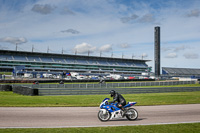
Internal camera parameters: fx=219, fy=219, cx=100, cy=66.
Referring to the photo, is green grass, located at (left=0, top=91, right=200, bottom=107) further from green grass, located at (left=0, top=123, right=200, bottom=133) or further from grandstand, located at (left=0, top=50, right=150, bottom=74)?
grandstand, located at (left=0, top=50, right=150, bottom=74)

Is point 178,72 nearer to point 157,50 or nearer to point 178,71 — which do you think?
point 178,71

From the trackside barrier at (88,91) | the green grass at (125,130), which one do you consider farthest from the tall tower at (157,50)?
the green grass at (125,130)

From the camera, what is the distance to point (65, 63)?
4481 inches

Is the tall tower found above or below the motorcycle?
above

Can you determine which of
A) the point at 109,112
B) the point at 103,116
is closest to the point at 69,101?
the point at 103,116

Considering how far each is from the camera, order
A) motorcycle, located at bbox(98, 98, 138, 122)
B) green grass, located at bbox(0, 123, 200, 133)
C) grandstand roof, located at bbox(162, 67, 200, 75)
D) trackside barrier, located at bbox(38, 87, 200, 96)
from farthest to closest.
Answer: grandstand roof, located at bbox(162, 67, 200, 75) < trackside barrier, located at bbox(38, 87, 200, 96) < motorcycle, located at bbox(98, 98, 138, 122) < green grass, located at bbox(0, 123, 200, 133)

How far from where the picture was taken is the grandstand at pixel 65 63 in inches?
4011

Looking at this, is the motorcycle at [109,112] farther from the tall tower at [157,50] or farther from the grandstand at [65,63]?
the tall tower at [157,50]

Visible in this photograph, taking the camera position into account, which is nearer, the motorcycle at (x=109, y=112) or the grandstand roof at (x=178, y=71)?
the motorcycle at (x=109, y=112)

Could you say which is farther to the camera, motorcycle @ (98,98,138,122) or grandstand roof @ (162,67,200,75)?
grandstand roof @ (162,67,200,75)

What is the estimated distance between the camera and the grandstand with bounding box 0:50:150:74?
101875mm

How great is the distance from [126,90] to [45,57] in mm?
91886

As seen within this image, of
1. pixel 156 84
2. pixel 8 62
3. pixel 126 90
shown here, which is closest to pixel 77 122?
pixel 126 90

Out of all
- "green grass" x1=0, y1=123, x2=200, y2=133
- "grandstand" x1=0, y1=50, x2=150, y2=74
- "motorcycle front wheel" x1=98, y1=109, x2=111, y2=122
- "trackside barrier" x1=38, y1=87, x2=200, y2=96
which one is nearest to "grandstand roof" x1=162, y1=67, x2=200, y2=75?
"grandstand" x1=0, y1=50, x2=150, y2=74
